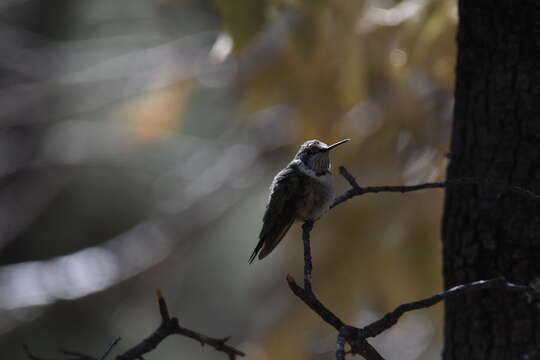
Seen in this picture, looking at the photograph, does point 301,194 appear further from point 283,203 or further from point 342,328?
point 342,328

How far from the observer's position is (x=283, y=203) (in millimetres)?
3605

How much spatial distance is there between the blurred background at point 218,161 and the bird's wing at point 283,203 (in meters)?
0.69

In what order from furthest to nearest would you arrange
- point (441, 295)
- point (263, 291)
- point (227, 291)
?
point (227, 291) < point (263, 291) < point (441, 295)

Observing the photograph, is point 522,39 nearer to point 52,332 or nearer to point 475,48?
point 475,48

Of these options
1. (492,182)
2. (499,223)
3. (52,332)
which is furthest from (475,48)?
(52,332)

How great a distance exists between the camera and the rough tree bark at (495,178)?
3.02m

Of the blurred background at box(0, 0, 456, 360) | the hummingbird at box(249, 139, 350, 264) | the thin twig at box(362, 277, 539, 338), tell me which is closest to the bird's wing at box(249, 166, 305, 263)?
the hummingbird at box(249, 139, 350, 264)

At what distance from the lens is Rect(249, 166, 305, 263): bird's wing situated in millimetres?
3559

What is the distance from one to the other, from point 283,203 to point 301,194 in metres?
0.09

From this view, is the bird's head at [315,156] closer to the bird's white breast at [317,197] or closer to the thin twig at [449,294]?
the bird's white breast at [317,197]

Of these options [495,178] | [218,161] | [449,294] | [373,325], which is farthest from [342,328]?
[218,161]

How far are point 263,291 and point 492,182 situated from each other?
13.1ft

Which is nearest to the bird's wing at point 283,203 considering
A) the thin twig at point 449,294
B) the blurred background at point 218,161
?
the blurred background at point 218,161

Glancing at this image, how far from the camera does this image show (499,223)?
3061mm
